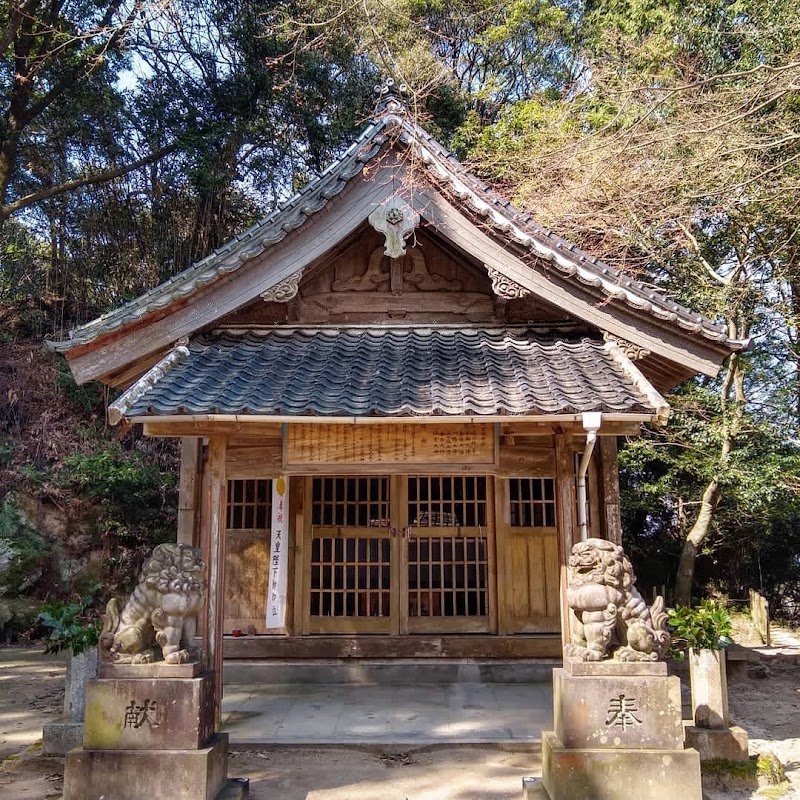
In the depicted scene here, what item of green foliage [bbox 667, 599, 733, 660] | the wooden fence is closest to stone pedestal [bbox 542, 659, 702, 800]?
green foliage [bbox 667, 599, 733, 660]

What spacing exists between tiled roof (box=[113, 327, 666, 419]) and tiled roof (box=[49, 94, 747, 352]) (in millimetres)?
580

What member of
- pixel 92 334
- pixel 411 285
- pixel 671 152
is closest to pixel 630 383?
pixel 411 285

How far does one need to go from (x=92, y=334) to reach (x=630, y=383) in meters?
4.95

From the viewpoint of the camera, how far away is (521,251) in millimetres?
6641

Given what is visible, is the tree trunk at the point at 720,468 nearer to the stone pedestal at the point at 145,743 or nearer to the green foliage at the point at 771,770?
the green foliage at the point at 771,770

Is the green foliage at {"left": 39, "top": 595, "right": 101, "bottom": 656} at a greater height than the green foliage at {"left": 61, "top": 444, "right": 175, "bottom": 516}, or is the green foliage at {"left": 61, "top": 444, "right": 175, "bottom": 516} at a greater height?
the green foliage at {"left": 61, "top": 444, "right": 175, "bottom": 516}

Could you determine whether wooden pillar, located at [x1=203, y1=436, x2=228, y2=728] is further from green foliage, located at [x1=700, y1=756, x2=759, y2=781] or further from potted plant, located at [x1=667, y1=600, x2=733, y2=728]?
green foliage, located at [x1=700, y1=756, x2=759, y2=781]

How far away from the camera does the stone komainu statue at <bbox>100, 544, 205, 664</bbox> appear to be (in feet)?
15.7

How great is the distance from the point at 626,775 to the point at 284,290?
5079 mm

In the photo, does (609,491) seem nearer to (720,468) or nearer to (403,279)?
(403,279)

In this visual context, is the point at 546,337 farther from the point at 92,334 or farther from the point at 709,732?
the point at 92,334

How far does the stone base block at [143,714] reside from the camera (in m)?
4.68

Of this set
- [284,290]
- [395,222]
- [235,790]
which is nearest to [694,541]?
[395,222]

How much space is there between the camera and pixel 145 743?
15.3 ft
